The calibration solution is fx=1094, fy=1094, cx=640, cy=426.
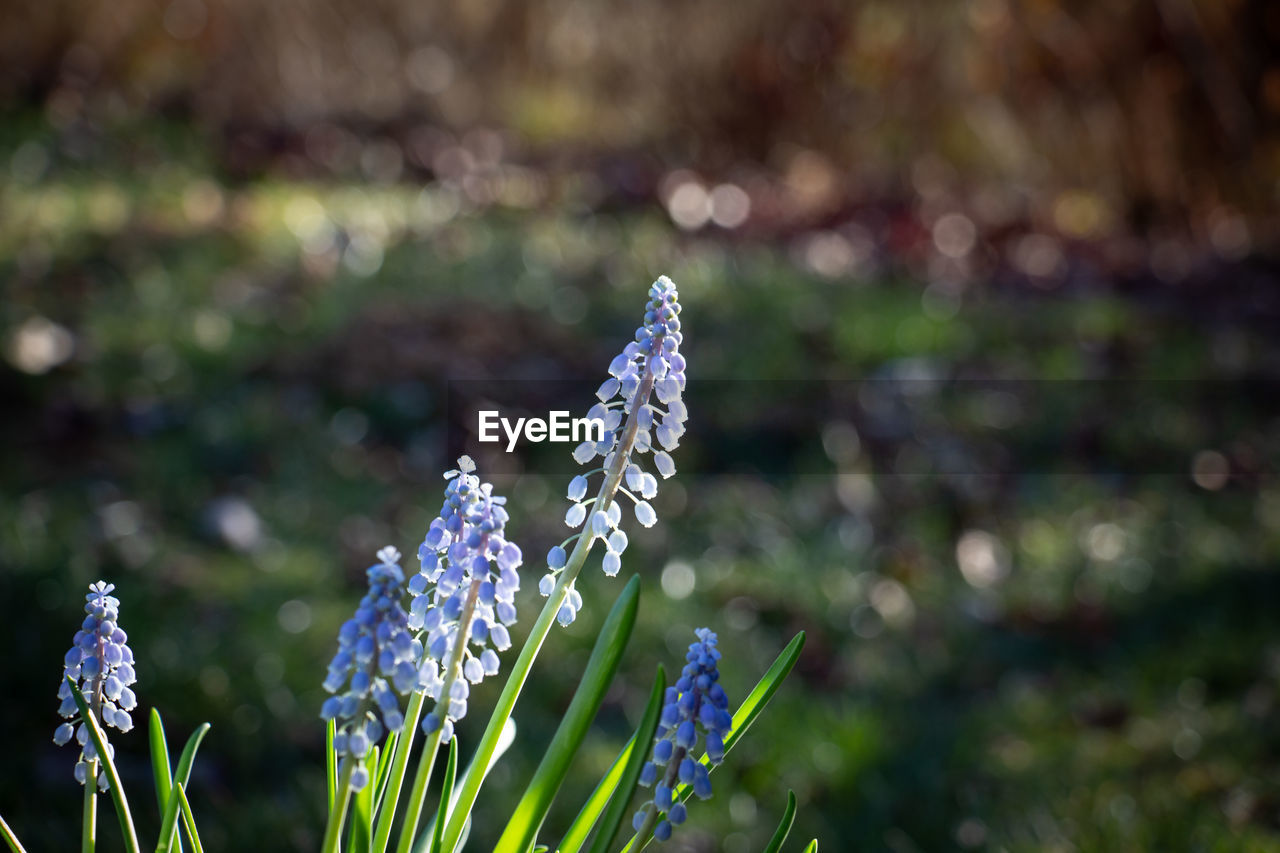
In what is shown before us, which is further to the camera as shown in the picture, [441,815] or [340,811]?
[441,815]

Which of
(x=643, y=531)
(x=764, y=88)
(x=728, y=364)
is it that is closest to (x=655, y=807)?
(x=643, y=531)

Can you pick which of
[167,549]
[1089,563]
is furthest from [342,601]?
[1089,563]

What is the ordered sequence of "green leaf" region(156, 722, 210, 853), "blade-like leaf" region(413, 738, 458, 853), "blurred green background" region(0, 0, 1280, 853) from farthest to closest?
"blurred green background" region(0, 0, 1280, 853) → "blade-like leaf" region(413, 738, 458, 853) → "green leaf" region(156, 722, 210, 853)

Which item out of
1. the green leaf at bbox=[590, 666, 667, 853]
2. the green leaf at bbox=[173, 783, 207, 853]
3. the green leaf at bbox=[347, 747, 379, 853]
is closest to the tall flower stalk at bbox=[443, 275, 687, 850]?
the green leaf at bbox=[590, 666, 667, 853]

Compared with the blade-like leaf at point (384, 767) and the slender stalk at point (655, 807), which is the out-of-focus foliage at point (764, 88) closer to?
the blade-like leaf at point (384, 767)

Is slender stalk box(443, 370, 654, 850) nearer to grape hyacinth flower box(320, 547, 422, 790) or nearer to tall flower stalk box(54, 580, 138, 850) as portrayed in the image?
grape hyacinth flower box(320, 547, 422, 790)

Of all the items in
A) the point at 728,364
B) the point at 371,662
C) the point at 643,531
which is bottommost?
the point at 643,531

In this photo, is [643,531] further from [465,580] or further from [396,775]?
[465,580]
